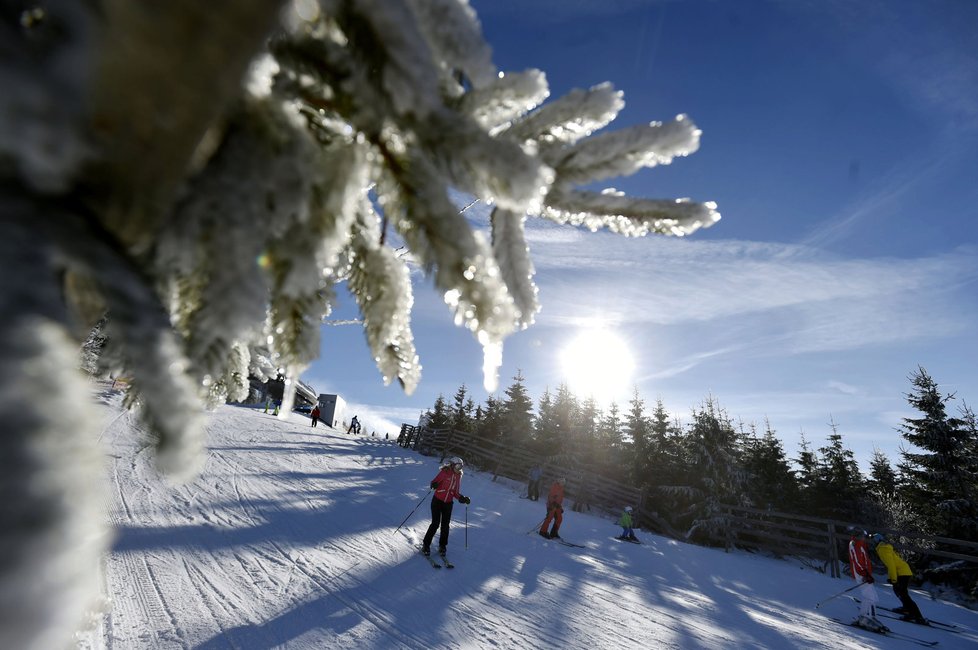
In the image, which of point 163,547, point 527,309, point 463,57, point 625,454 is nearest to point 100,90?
point 463,57

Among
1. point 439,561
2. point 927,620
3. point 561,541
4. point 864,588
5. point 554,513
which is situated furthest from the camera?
point 554,513

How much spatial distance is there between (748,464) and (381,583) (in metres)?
31.4

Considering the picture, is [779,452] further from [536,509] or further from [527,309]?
[527,309]

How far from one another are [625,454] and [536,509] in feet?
57.8

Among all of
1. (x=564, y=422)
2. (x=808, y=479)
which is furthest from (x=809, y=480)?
(x=564, y=422)

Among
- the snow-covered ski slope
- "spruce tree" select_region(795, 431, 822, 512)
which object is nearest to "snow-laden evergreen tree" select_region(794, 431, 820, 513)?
"spruce tree" select_region(795, 431, 822, 512)

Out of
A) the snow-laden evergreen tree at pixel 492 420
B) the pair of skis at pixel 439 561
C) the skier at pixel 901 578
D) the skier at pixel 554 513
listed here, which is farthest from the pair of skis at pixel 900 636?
the snow-laden evergreen tree at pixel 492 420

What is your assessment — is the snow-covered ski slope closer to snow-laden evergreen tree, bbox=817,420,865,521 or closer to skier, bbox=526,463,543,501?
skier, bbox=526,463,543,501

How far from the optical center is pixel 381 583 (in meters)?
7.28

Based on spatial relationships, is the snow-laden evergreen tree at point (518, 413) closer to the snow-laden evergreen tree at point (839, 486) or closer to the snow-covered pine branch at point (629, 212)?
the snow-laden evergreen tree at point (839, 486)

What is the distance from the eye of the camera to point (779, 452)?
31391 millimetres

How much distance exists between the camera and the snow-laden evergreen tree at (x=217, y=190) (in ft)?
1.28

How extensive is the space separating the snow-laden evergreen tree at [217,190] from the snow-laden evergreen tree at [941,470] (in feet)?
102

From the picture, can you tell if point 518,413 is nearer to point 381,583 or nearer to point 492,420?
point 492,420
